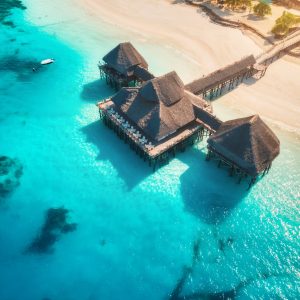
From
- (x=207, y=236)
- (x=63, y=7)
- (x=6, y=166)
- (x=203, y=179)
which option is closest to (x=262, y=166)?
(x=203, y=179)

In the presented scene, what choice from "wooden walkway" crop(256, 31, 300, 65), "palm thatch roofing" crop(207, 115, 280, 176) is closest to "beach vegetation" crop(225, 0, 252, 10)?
"wooden walkway" crop(256, 31, 300, 65)

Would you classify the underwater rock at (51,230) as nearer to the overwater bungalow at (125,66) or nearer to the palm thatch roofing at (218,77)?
the overwater bungalow at (125,66)

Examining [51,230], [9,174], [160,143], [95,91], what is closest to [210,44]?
[95,91]

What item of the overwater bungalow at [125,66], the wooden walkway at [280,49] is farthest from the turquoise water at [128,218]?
the wooden walkway at [280,49]

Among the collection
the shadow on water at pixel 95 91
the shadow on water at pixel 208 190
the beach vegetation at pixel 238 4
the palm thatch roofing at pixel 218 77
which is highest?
the beach vegetation at pixel 238 4

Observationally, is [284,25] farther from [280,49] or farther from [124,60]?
[124,60]

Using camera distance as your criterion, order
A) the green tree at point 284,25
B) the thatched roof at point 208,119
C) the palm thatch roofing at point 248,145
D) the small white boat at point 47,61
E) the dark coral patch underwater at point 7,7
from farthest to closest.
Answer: the dark coral patch underwater at point 7,7 → the green tree at point 284,25 → the small white boat at point 47,61 → the thatched roof at point 208,119 → the palm thatch roofing at point 248,145

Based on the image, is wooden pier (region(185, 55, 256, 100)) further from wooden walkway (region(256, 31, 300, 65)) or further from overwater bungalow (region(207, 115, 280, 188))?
overwater bungalow (region(207, 115, 280, 188))
